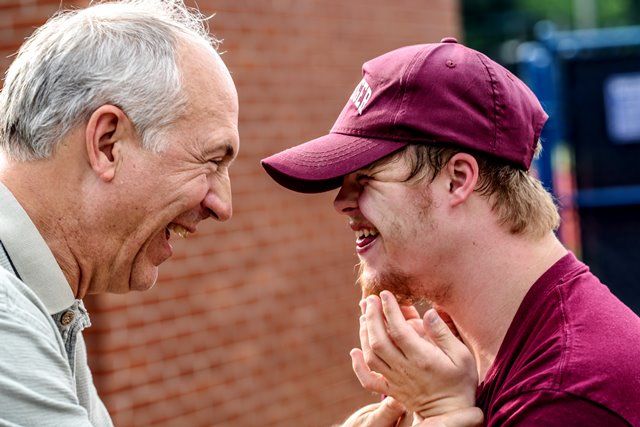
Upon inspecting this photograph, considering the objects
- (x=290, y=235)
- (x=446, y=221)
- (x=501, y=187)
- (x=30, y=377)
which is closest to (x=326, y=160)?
(x=446, y=221)

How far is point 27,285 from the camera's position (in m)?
2.34

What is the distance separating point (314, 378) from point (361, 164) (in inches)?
160

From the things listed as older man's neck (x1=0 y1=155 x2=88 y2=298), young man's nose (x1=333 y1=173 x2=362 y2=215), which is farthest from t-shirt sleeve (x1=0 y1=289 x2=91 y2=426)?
young man's nose (x1=333 y1=173 x2=362 y2=215)

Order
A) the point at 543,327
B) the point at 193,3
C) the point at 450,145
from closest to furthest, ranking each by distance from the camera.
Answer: the point at 543,327 → the point at 450,145 → the point at 193,3

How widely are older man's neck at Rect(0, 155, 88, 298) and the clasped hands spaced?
2.56ft

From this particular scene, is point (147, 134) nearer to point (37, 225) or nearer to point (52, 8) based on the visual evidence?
point (37, 225)

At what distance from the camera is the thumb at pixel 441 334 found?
2529 mm

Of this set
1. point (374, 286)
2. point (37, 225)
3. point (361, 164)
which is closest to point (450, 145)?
point (361, 164)

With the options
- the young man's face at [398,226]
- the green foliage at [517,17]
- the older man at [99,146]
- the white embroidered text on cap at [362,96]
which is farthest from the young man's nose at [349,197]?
the green foliage at [517,17]

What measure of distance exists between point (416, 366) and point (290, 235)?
3775 mm

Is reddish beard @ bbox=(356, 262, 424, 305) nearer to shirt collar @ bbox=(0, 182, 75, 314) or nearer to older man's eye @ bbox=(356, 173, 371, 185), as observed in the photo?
older man's eye @ bbox=(356, 173, 371, 185)

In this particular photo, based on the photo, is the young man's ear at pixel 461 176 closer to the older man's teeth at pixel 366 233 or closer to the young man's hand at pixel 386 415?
the older man's teeth at pixel 366 233

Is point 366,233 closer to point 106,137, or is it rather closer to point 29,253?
point 106,137

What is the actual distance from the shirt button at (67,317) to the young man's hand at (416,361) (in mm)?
738
